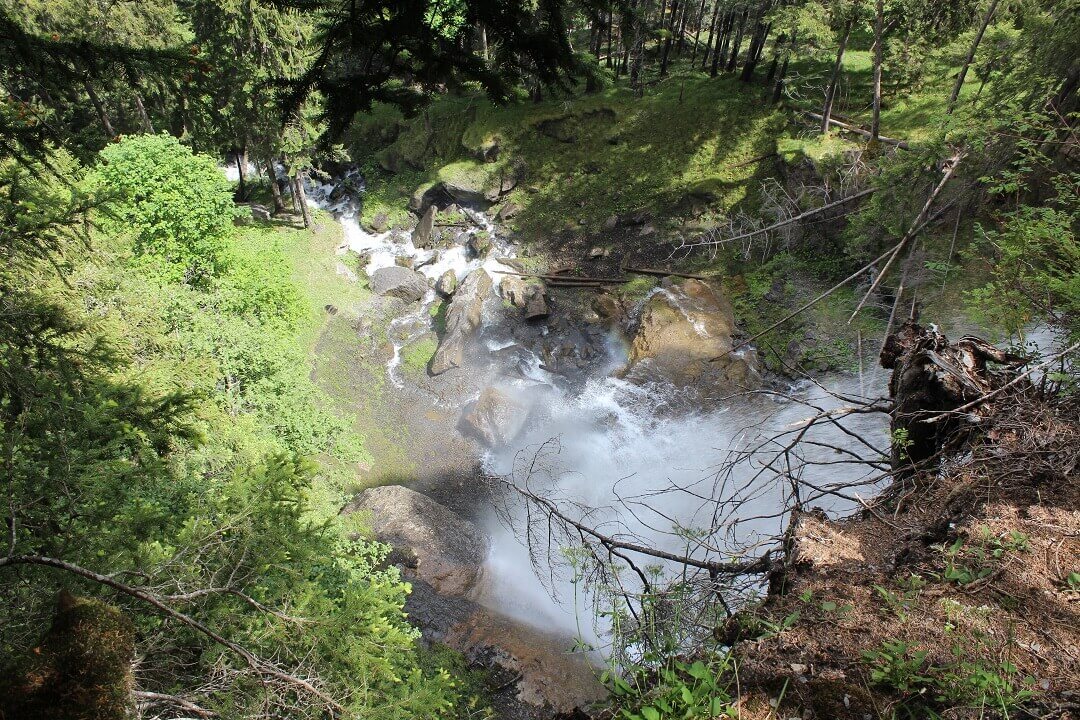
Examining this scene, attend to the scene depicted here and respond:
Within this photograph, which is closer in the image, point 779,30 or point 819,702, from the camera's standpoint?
point 819,702

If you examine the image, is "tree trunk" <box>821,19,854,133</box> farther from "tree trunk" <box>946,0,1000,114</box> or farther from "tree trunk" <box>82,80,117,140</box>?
"tree trunk" <box>82,80,117,140</box>

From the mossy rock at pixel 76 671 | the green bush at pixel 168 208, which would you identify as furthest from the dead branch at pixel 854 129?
the mossy rock at pixel 76 671

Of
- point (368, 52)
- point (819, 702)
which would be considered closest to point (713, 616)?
point (819, 702)

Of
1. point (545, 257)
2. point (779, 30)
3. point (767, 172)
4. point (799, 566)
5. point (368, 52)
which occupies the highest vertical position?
point (779, 30)

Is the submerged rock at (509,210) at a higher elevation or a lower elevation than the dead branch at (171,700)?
higher

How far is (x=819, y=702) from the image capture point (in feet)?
8.93

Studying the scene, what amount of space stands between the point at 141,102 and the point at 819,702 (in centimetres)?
2717

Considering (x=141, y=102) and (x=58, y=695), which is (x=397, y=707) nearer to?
(x=58, y=695)

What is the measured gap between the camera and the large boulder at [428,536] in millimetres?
12078

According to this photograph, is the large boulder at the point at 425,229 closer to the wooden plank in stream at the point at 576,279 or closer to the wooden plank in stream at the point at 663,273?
the wooden plank in stream at the point at 576,279

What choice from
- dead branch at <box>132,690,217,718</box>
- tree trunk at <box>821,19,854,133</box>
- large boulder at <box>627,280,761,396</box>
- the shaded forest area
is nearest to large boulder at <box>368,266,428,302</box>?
the shaded forest area

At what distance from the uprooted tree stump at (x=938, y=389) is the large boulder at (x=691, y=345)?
9.71 meters

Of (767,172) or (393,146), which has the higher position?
(393,146)

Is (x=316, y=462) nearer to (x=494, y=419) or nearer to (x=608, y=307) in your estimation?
(x=494, y=419)
